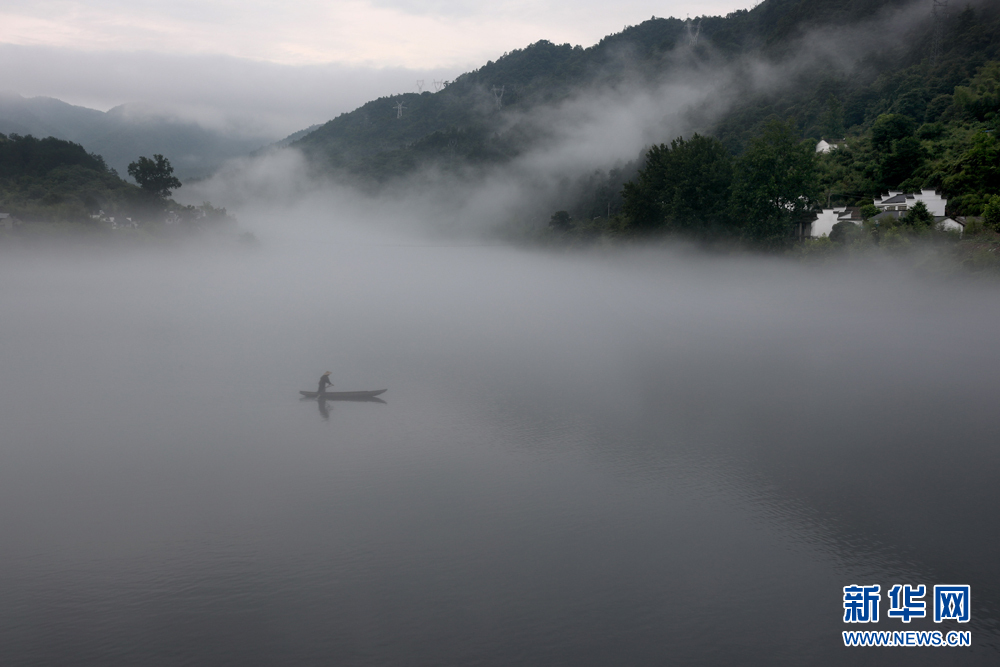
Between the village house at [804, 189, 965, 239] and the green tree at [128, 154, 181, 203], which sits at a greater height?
the green tree at [128, 154, 181, 203]

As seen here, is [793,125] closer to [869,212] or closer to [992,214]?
[869,212]

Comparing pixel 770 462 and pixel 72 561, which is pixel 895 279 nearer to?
pixel 770 462

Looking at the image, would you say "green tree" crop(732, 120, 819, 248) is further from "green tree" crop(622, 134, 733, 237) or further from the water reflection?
the water reflection

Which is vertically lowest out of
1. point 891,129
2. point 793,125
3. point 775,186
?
point 775,186

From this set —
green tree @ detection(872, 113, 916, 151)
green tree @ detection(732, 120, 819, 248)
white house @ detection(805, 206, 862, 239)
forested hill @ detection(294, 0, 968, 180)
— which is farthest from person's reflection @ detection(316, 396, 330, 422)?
forested hill @ detection(294, 0, 968, 180)

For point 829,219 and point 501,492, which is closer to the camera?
point 501,492

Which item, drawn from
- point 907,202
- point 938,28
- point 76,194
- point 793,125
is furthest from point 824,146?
point 76,194

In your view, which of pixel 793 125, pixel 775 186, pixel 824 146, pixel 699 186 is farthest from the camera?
pixel 824 146

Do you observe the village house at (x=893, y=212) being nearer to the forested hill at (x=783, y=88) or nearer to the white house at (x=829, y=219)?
the white house at (x=829, y=219)
